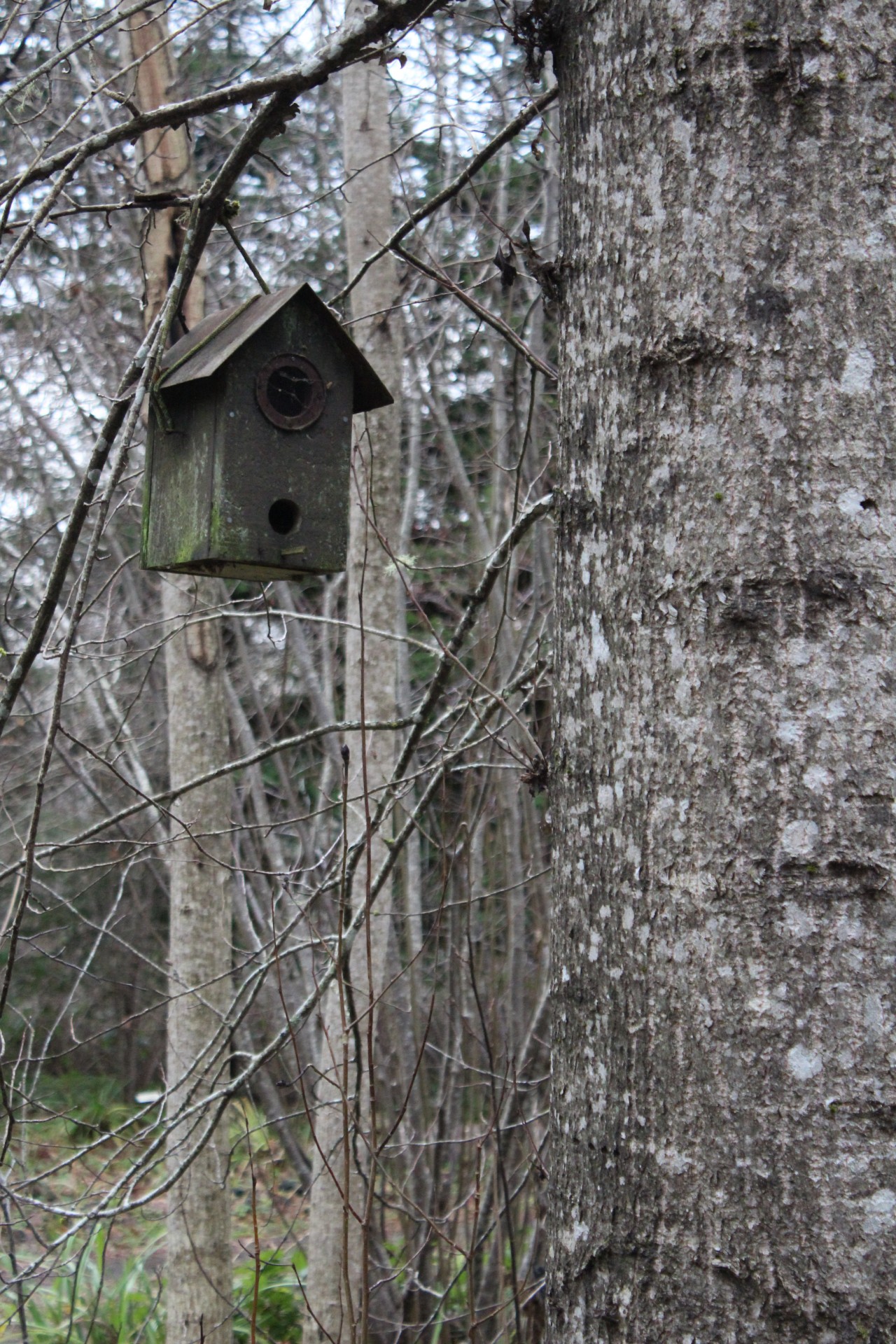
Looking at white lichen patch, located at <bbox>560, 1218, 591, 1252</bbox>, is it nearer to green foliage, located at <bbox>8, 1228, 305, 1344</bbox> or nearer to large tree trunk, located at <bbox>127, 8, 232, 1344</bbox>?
large tree trunk, located at <bbox>127, 8, 232, 1344</bbox>

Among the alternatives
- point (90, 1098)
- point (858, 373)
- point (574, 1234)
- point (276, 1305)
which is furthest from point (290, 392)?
point (90, 1098)

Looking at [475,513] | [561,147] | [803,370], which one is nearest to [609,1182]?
[803,370]

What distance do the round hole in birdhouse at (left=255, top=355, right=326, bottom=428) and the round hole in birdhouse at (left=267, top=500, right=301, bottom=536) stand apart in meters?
0.15

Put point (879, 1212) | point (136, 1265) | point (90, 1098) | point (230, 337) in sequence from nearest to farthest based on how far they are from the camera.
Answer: point (879, 1212), point (230, 337), point (136, 1265), point (90, 1098)

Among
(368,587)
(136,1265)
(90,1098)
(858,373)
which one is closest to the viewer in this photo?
(858,373)

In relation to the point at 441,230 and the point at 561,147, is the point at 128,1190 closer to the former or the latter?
the point at 561,147

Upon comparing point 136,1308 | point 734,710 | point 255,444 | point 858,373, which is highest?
point 255,444

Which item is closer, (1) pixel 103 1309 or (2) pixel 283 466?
(2) pixel 283 466

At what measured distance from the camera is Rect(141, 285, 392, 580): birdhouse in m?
2.20

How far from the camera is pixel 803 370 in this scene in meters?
1.23

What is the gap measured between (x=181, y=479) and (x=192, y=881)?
2567mm

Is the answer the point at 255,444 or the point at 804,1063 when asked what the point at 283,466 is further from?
the point at 804,1063

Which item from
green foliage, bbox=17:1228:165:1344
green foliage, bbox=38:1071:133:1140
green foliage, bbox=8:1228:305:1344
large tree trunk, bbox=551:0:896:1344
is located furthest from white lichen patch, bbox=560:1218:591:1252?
green foliage, bbox=38:1071:133:1140

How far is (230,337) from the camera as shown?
7.34 ft
